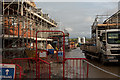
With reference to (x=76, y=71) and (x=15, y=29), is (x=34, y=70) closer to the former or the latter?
(x=76, y=71)

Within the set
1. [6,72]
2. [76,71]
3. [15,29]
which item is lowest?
[76,71]

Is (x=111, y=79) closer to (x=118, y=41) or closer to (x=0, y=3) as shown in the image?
(x=118, y=41)

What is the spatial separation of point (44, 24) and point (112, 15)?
60.1ft

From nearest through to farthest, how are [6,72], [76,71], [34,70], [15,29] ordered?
1. [6,72]
2. [76,71]
3. [34,70]
4. [15,29]

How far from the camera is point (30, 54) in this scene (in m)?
10.9

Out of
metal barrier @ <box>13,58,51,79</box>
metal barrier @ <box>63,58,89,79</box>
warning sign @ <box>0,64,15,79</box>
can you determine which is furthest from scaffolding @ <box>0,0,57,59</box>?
warning sign @ <box>0,64,15,79</box>

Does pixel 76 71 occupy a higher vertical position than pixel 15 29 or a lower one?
lower

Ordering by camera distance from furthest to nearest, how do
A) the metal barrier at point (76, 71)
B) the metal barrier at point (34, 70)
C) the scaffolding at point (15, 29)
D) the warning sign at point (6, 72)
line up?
the scaffolding at point (15, 29) → the metal barrier at point (76, 71) → the metal barrier at point (34, 70) → the warning sign at point (6, 72)

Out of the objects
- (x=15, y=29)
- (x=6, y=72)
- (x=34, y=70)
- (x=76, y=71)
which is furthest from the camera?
(x=15, y=29)

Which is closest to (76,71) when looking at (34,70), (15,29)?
(34,70)

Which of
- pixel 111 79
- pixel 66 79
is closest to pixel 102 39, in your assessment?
pixel 111 79

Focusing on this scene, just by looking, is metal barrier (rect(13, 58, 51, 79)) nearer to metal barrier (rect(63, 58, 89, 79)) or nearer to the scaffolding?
metal barrier (rect(63, 58, 89, 79))

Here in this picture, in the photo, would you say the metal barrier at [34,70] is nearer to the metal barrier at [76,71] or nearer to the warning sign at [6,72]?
the metal barrier at [76,71]

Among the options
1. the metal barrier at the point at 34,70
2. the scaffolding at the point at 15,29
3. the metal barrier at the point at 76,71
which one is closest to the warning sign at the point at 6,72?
the metal barrier at the point at 34,70
